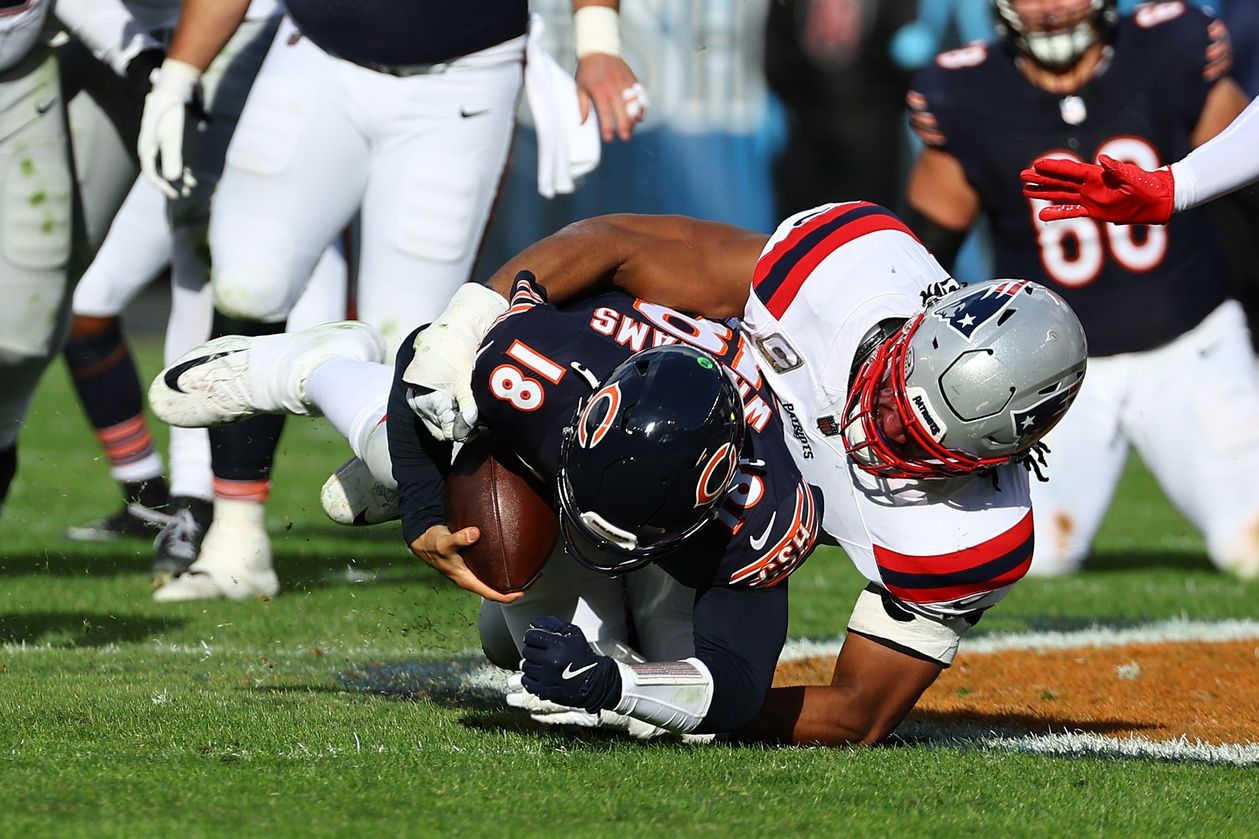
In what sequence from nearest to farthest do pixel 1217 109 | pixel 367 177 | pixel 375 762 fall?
1. pixel 375 762
2. pixel 367 177
3. pixel 1217 109

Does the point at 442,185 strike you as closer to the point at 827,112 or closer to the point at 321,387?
the point at 321,387

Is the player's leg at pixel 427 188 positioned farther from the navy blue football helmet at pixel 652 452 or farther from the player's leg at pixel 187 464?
→ the navy blue football helmet at pixel 652 452

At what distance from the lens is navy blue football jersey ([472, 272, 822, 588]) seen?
2809 millimetres

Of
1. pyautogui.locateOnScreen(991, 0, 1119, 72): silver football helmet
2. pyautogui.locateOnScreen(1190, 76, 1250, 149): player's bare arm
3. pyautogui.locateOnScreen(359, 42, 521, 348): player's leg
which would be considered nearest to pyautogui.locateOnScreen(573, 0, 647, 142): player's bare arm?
pyautogui.locateOnScreen(359, 42, 521, 348): player's leg

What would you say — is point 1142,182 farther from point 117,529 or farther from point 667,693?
point 117,529

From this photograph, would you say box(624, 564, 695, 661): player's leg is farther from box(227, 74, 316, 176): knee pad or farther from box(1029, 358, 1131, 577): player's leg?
box(1029, 358, 1131, 577): player's leg

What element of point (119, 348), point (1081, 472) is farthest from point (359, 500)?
point (1081, 472)

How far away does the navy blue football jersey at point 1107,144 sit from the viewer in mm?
5914

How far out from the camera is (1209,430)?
18.6ft

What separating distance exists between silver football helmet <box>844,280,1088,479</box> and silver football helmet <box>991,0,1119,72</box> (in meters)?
3.09

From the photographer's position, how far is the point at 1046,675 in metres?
3.96

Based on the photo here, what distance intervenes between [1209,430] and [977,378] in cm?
322

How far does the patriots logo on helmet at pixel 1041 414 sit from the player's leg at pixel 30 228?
247 centimetres

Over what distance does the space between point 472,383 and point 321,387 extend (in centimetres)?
63
